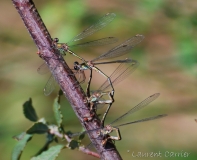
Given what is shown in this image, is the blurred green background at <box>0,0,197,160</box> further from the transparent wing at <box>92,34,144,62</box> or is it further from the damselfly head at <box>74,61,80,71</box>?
the damselfly head at <box>74,61,80,71</box>

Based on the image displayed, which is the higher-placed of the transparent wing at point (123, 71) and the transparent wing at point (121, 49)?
the transparent wing at point (121, 49)

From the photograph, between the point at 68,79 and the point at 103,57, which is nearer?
the point at 68,79

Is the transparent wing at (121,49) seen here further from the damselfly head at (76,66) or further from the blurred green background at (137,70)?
the blurred green background at (137,70)

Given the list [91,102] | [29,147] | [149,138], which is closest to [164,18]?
[149,138]

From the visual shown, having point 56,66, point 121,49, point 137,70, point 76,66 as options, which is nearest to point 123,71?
point 121,49

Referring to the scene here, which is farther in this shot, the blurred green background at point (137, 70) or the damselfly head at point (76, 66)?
the blurred green background at point (137, 70)

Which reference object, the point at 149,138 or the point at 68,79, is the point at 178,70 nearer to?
the point at 149,138

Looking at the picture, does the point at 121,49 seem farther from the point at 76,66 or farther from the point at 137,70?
the point at 137,70

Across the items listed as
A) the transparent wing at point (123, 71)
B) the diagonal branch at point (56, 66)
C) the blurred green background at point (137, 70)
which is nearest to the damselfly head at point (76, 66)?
the transparent wing at point (123, 71)
